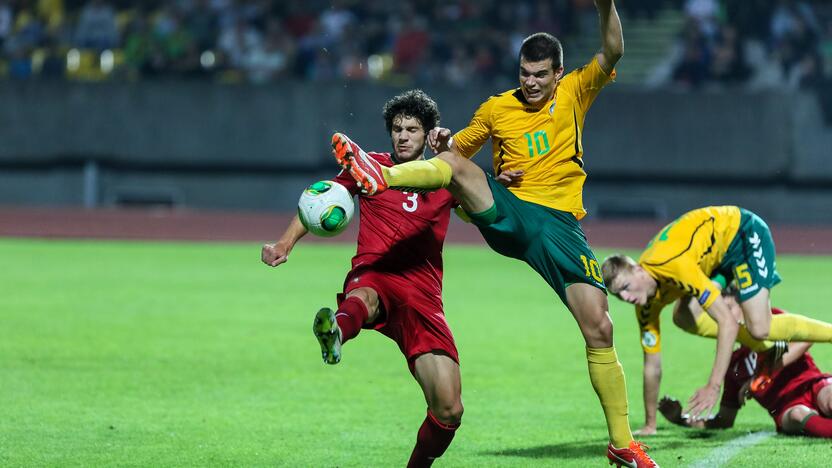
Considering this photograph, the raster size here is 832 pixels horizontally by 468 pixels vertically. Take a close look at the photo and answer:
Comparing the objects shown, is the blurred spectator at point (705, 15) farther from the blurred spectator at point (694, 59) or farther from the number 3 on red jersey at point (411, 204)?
the number 3 on red jersey at point (411, 204)

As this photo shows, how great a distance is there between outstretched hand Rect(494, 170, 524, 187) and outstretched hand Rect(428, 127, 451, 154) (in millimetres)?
299

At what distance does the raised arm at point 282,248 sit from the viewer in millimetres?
6357

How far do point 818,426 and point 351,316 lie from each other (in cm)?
324

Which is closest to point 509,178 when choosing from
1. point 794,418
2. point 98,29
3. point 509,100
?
point 509,100

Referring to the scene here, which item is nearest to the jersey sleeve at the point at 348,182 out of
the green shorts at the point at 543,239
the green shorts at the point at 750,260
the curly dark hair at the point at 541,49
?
the green shorts at the point at 543,239

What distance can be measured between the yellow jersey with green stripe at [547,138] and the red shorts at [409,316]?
2.30 feet

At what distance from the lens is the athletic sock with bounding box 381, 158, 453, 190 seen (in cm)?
597

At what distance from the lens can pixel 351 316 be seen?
6277 millimetres

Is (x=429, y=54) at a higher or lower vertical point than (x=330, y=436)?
higher

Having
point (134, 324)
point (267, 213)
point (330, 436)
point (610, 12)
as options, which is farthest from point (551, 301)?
point (267, 213)

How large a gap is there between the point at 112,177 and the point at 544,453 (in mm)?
19674

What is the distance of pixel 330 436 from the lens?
26.4 feet

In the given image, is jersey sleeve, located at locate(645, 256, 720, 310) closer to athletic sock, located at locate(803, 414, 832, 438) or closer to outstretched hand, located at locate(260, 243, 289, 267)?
athletic sock, located at locate(803, 414, 832, 438)

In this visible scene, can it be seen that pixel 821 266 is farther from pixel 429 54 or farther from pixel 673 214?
pixel 429 54
